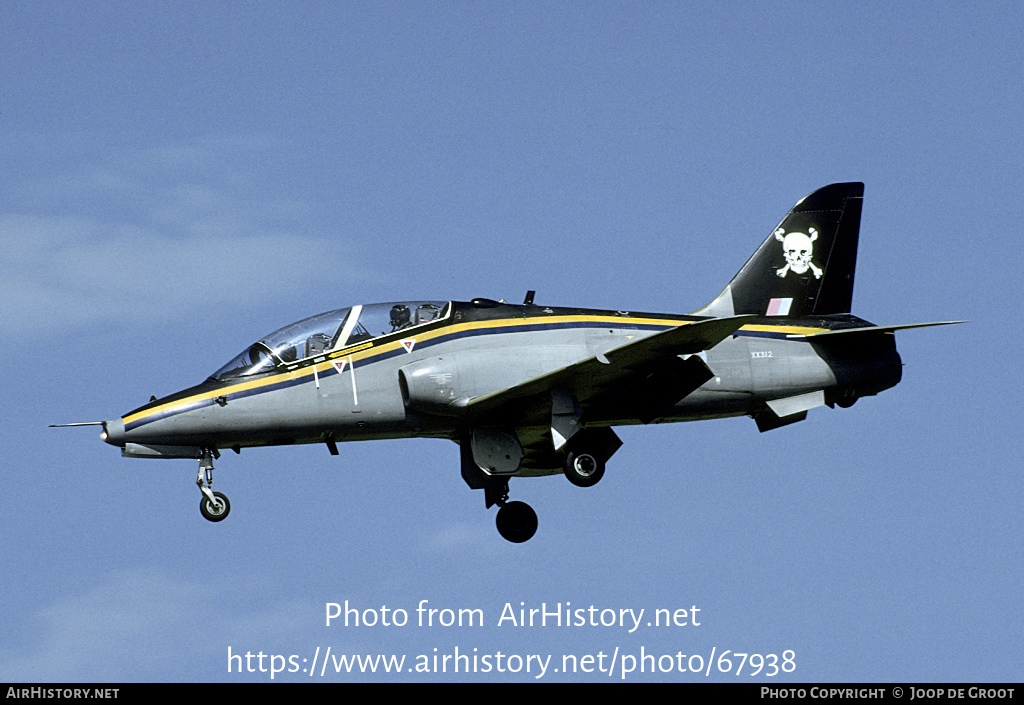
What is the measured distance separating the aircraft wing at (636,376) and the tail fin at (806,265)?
10.8 ft

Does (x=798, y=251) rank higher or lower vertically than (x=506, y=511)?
higher

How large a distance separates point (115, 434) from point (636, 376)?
367 inches

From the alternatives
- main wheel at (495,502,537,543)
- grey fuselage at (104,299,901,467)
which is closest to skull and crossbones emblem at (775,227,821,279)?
grey fuselage at (104,299,901,467)

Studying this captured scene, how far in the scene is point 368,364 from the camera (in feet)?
95.5

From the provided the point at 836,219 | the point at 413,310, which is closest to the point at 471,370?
the point at 413,310

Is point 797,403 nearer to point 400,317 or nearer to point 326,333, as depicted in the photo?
point 400,317

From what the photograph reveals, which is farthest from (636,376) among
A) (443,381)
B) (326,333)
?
(326,333)

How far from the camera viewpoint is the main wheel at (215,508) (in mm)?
28391

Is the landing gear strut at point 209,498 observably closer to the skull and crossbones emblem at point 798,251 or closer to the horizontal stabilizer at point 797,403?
the horizontal stabilizer at point 797,403

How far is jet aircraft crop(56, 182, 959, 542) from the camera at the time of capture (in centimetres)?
2855

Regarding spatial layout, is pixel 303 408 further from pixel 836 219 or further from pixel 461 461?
pixel 836 219

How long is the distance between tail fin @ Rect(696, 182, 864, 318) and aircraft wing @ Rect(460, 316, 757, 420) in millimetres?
3277

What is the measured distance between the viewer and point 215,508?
2842 cm

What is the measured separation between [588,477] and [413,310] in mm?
4445
